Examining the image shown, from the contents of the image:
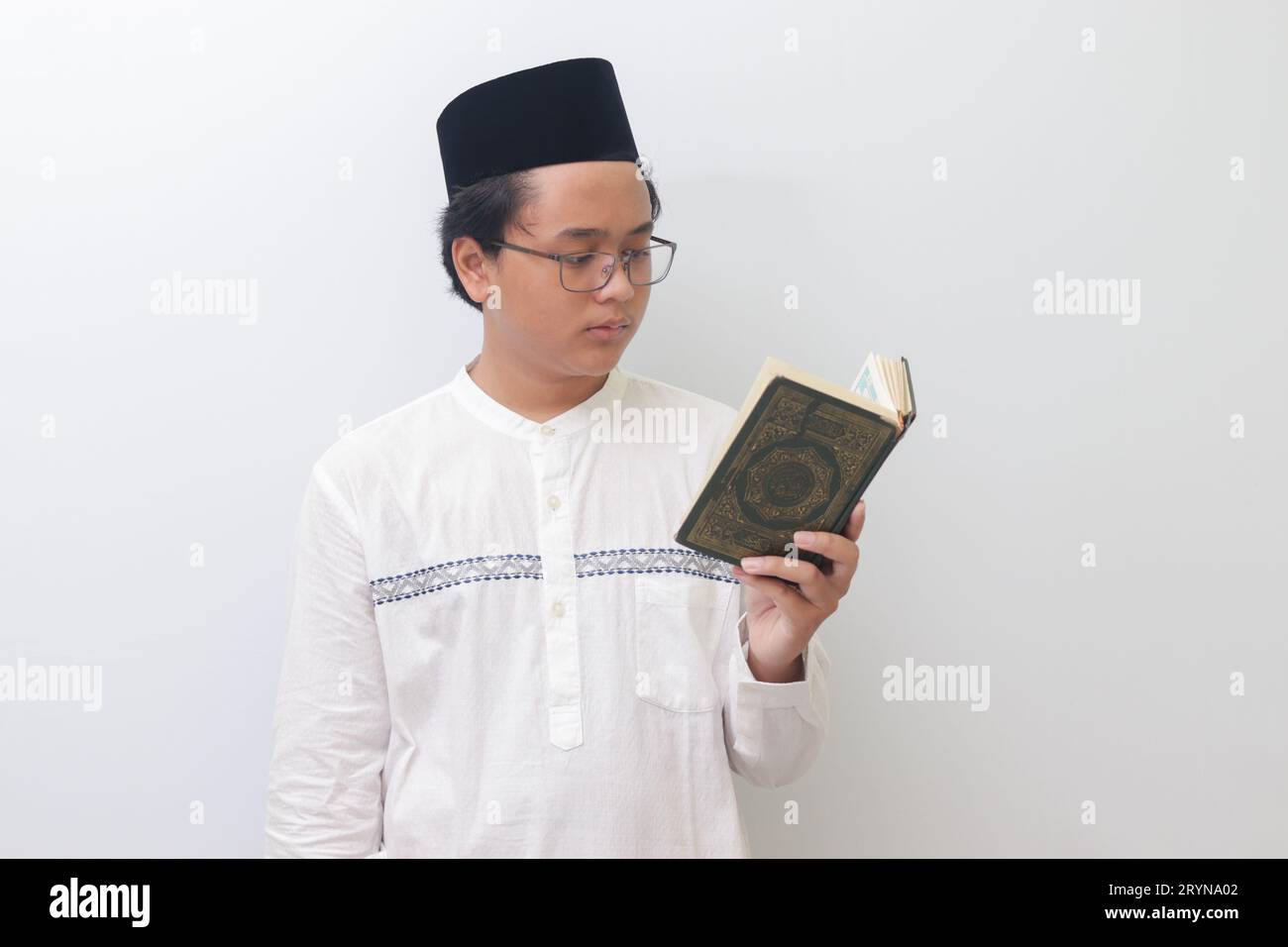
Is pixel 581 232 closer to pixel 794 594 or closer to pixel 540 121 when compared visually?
pixel 540 121

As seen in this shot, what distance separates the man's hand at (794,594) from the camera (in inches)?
49.8

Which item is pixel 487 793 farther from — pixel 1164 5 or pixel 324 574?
pixel 1164 5

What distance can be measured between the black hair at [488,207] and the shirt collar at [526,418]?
0.38ft

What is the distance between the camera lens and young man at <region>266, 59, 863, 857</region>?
1.38 m

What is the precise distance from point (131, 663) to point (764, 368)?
110cm

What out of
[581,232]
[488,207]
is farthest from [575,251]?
[488,207]

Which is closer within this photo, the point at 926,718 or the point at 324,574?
the point at 324,574

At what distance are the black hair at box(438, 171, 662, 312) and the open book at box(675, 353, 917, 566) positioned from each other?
0.36 meters

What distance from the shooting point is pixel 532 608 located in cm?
141

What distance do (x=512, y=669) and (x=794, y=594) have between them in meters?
0.34
